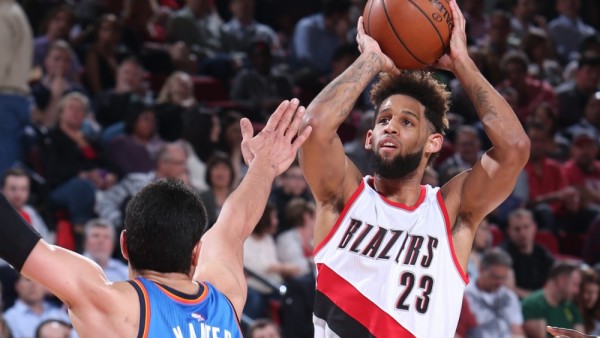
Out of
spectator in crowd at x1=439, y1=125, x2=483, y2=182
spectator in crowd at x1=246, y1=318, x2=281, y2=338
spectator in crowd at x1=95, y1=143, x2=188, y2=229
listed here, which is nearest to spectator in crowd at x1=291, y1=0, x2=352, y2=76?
spectator in crowd at x1=439, y1=125, x2=483, y2=182

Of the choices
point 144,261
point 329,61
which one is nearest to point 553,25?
point 329,61

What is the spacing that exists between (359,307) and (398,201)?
54 cm

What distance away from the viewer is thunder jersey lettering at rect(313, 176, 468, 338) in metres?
4.50

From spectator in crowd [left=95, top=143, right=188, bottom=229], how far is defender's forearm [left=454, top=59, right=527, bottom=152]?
14.8ft

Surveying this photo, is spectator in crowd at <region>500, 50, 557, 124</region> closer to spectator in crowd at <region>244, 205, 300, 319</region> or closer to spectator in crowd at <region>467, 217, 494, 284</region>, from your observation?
spectator in crowd at <region>467, 217, 494, 284</region>

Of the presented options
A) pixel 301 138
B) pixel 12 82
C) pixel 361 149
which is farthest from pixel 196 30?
pixel 301 138

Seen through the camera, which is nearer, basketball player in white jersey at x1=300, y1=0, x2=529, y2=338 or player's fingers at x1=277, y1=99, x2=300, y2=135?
player's fingers at x1=277, y1=99, x2=300, y2=135

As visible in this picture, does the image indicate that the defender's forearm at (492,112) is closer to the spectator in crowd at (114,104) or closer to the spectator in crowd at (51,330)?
the spectator in crowd at (51,330)

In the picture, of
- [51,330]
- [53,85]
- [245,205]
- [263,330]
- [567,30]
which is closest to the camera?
[245,205]

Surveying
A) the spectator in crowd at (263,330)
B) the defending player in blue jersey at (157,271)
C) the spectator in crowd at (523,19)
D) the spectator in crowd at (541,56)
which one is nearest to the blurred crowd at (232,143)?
the spectator in crowd at (263,330)

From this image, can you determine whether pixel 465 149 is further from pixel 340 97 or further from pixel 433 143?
pixel 340 97

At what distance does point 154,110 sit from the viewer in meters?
10.4

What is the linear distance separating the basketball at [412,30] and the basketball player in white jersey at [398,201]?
56 millimetres

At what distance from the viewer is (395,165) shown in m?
4.65
